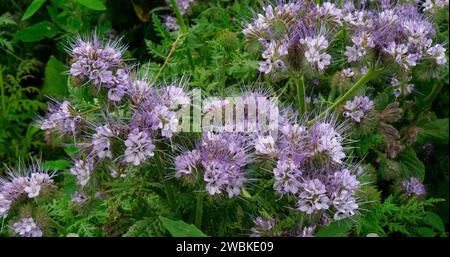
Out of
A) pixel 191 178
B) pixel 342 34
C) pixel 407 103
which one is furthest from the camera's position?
pixel 407 103

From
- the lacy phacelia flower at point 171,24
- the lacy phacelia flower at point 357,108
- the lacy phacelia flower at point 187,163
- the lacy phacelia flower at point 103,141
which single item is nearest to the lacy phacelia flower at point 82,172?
the lacy phacelia flower at point 103,141

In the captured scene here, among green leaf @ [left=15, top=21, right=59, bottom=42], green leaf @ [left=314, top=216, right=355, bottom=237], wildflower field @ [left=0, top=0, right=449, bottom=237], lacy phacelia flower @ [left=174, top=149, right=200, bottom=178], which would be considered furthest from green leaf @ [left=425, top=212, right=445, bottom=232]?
green leaf @ [left=15, top=21, right=59, bottom=42]

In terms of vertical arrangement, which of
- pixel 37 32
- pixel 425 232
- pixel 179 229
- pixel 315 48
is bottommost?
pixel 425 232

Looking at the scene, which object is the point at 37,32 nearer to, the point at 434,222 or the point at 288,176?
the point at 288,176

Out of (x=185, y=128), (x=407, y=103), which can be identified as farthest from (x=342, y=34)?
(x=185, y=128)

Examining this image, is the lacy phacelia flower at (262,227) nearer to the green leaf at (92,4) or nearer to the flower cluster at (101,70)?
the flower cluster at (101,70)

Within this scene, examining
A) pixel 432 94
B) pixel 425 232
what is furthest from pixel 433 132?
pixel 425 232
